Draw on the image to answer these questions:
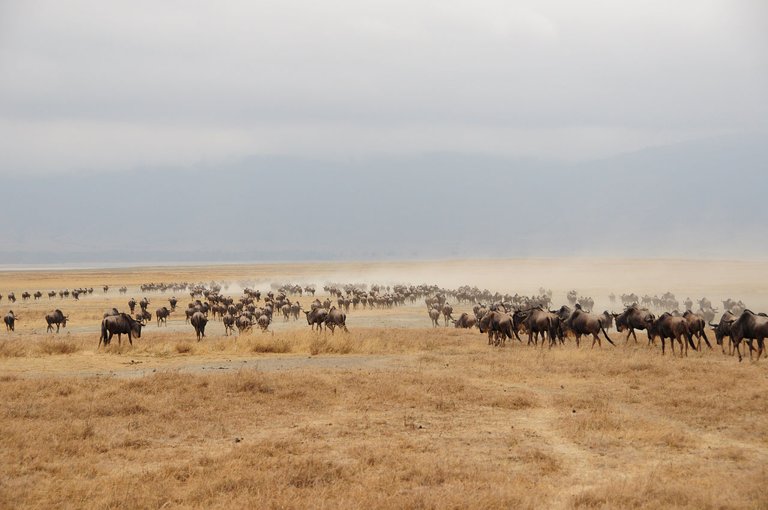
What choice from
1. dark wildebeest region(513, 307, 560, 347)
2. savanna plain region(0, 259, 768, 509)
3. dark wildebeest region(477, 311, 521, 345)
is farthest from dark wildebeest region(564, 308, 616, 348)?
dark wildebeest region(477, 311, 521, 345)

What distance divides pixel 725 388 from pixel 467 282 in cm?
8224

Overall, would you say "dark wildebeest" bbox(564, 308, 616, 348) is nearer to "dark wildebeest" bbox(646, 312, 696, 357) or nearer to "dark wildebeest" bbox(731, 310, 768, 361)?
"dark wildebeest" bbox(646, 312, 696, 357)

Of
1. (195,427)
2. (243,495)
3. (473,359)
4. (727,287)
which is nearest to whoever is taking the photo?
(243,495)

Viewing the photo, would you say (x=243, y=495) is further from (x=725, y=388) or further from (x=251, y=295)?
(x=251, y=295)

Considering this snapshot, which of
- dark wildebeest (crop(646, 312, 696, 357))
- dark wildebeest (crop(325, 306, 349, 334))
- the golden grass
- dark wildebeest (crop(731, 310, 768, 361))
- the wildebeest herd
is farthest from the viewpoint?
dark wildebeest (crop(325, 306, 349, 334))

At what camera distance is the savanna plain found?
9242 millimetres

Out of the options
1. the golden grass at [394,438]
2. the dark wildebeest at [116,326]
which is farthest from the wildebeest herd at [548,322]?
the golden grass at [394,438]

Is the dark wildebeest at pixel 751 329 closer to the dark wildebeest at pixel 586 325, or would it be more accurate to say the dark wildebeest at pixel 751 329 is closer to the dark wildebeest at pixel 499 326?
the dark wildebeest at pixel 586 325

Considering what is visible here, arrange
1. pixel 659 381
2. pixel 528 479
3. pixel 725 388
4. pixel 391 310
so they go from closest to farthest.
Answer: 1. pixel 528 479
2. pixel 725 388
3. pixel 659 381
4. pixel 391 310

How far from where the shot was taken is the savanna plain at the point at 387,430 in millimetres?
9242

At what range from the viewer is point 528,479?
994 centimetres

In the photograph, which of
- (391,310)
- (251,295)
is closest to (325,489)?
(391,310)

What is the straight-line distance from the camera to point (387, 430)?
12.8 metres

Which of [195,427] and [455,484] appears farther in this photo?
[195,427]
